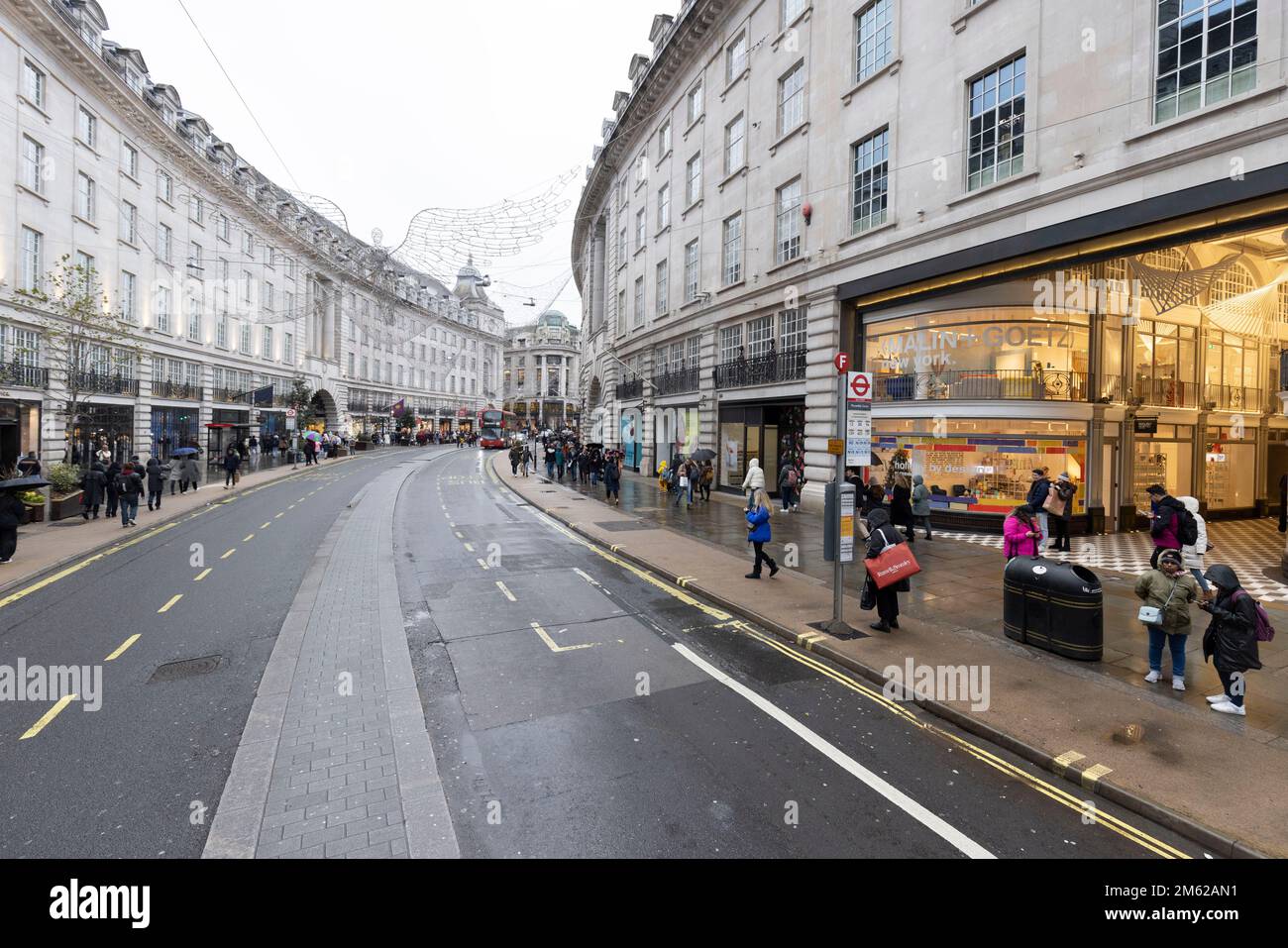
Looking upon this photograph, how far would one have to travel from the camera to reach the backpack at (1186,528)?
8.91 meters

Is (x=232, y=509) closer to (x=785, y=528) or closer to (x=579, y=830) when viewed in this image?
(x=785, y=528)

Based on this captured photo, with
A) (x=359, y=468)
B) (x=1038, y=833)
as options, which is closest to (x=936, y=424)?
(x=1038, y=833)

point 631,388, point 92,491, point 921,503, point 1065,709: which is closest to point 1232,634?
point 1065,709

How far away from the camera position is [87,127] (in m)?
29.2

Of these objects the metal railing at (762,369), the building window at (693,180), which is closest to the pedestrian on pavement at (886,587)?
the metal railing at (762,369)

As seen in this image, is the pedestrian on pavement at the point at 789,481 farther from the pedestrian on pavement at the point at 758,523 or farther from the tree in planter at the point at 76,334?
the tree in planter at the point at 76,334

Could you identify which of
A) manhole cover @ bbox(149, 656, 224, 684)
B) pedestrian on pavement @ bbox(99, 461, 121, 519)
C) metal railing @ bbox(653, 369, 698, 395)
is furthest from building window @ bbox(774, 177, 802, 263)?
pedestrian on pavement @ bbox(99, 461, 121, 519)

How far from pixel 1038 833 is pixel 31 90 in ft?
132

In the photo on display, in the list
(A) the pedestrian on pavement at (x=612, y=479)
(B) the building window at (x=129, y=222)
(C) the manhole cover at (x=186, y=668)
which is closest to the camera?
(C) the manhole cover at (x=186, y=668)

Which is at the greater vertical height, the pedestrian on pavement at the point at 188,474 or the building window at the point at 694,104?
the building window at the point at 694,104

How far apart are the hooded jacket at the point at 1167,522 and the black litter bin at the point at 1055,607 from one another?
9.75 feet

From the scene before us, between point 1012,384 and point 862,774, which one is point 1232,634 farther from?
point 1012,384

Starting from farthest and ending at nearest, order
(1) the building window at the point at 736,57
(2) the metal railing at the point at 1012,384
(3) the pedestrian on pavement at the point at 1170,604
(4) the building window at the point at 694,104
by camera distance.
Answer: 1. (4) the building window at the point at 694,104
2. (1) the building window at the point at 736,57
3. (2) the metal railing at the point at 1012,384
4. (3) the pedestrian on pavement at the point at 1170,604

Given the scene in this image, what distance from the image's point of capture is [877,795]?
4598 mm
